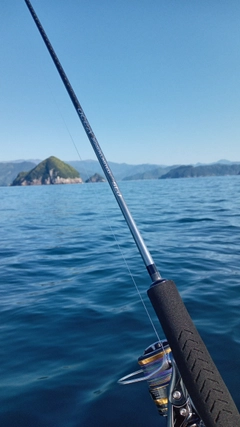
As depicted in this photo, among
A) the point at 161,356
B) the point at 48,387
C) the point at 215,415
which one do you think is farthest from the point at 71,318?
the point at 215,415

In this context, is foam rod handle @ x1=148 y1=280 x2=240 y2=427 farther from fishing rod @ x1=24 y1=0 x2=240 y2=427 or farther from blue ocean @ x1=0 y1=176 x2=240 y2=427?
blue ocean @ x1=0 y1=176 x2=240 y2=427

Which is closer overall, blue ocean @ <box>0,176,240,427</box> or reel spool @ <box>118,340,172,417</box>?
reel spool @ <box>118,340,172,417</box>

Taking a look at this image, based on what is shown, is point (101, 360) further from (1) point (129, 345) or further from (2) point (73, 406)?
(2) point (73, 406)

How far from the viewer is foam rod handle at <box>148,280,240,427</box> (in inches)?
52.1

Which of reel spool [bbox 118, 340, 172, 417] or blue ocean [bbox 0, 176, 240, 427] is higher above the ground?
reel spool [bbox 118, 340, 172, 417]

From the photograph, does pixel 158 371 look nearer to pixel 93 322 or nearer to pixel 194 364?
pixel 194 364

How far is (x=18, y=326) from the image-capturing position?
180 inches

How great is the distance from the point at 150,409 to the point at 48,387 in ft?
3.29

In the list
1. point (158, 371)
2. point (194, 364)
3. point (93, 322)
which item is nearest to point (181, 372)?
point (194, 364)

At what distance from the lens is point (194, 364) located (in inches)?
56.2

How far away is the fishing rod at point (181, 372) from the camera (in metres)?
1.35

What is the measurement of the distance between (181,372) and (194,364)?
0.25 ft

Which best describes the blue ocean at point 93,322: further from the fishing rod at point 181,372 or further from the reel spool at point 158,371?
the fishing rod at point 181,372

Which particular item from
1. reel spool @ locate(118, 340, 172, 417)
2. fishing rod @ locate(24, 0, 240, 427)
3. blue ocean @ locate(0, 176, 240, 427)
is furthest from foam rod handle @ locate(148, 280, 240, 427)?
blue ocean @ locate(0, 176, 240, 427)
